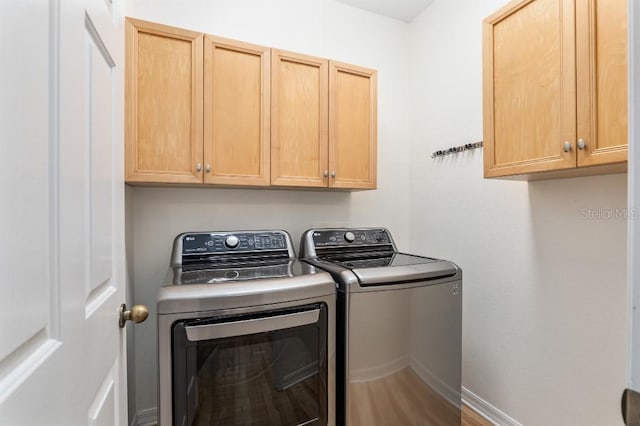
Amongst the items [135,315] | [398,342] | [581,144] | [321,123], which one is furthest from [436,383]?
[321,123]

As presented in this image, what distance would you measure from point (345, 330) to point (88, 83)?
1.25 m

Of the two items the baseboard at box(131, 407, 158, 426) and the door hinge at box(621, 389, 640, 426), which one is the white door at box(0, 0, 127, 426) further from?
the baseboard at box(131, 407, 158, 426)

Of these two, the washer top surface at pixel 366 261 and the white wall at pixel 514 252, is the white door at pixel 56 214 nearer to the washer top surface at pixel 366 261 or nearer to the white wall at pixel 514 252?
the washer top surface at pixel 366 261

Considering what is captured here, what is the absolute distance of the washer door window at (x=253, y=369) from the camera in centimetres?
112

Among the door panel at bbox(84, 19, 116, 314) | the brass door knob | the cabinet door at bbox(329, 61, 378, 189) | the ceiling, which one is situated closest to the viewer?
the door panel at bbox(84, 19, 116, 314)

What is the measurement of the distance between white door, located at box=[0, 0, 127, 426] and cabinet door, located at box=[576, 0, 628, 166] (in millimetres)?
1501

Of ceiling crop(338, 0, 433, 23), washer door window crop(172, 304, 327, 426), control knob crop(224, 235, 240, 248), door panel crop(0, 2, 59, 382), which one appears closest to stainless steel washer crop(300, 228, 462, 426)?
washer door window crop(172, 304, 327, 426)

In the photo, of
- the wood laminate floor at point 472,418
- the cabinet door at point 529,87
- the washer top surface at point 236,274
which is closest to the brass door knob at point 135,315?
the washer top surface at point 236,274

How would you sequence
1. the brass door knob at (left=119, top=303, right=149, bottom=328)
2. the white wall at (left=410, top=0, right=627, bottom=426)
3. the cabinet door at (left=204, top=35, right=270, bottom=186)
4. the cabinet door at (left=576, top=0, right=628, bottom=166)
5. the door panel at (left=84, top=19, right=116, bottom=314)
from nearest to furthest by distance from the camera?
the door panel at (left=84, top=19, right=116, bottom=314), the brass door knob at (left=119, top=303, right=149, bottom=328), the cabinet door at (left=576, top=0, right=628, bottom=166), the white wall at (left=410, top=0, right=627, bottom=426), the cabinet door at (left=204, top=35, right=270, bottom=186)

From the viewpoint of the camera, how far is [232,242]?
67.0 inches

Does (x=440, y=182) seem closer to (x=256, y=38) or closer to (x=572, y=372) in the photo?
(x=572, y=372)

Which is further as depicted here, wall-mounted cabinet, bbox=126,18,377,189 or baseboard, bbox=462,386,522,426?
baseboard, bbox=462,386,522,426

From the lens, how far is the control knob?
5.56ft

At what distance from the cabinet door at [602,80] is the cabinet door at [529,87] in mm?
31
